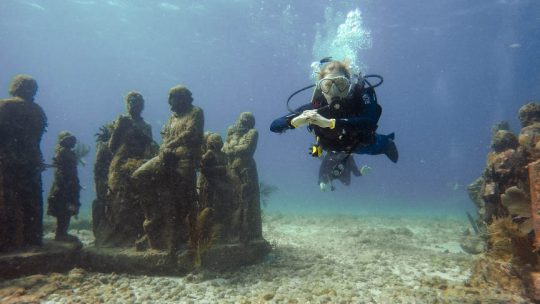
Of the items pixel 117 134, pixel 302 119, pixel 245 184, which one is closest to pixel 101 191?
pixel 117 134

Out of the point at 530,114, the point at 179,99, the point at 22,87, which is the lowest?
the point at 530,114

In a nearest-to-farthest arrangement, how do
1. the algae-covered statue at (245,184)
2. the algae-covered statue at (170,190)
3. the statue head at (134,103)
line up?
the algae-covered statue at (170,190) < the algae-covered statue at (245,184) < the statue head at (134,103)

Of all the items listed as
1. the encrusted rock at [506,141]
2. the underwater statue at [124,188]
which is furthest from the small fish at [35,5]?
the encrusted rock at [506,141]

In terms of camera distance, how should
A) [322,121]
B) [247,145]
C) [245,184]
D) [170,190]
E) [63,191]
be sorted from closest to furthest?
[322,121] → [170,190] → [63,191] → [245,184] → [247,145]

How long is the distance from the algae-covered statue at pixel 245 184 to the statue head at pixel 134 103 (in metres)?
2.74

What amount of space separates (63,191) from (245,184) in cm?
497

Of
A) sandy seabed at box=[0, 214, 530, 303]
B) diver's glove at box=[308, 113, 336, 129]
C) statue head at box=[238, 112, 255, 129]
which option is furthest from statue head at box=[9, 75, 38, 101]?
diver's glove at box=[308, 113, 336, 129]

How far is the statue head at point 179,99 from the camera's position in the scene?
27.9ft

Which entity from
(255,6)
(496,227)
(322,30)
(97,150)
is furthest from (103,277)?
(322,30)

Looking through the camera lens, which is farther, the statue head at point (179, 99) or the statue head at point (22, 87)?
the statue head at point (179, 99)

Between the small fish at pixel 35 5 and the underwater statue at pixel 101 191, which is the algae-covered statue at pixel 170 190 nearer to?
the underwater statue at pixel 101 191

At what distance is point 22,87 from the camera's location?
27.4ft

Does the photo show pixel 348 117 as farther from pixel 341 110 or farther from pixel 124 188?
pixel 124 188

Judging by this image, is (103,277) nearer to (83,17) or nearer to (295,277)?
(295,277)
